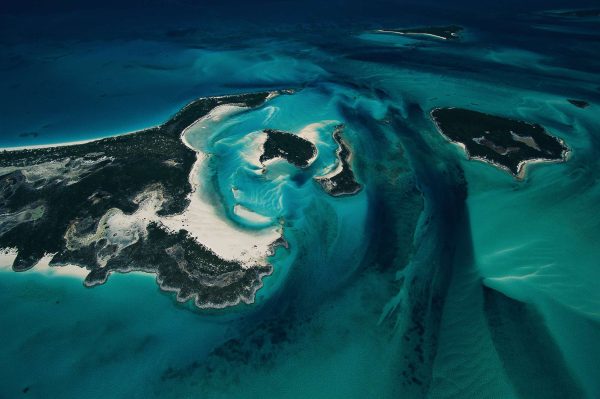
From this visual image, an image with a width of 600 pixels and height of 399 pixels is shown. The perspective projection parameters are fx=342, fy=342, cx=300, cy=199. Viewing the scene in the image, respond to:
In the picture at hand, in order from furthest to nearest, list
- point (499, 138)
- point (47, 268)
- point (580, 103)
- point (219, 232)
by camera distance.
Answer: point (580, 103)
point (499, 138)
point (219, 232)
point (47, 268)

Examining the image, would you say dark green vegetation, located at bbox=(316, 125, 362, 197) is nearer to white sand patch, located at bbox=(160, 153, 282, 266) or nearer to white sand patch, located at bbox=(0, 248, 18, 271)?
white sand patch, located at bbox=(160, 153, 282, 266)

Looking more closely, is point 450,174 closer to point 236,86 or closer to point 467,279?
point 467,279

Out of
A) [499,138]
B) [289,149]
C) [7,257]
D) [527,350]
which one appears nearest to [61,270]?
[7,257]

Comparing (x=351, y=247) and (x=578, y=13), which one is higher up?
(x=578, y=13)

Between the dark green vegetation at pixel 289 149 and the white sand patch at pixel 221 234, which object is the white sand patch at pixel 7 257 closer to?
the white sand patch at pixel 221 234

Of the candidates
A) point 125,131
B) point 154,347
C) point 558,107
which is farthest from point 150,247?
point 558,107

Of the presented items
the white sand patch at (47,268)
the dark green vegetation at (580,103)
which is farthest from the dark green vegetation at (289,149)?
the dark green vegetation at (580,103)

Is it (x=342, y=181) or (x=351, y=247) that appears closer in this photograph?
(x=351, y=247)

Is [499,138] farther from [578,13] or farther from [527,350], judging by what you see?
[578,13]
